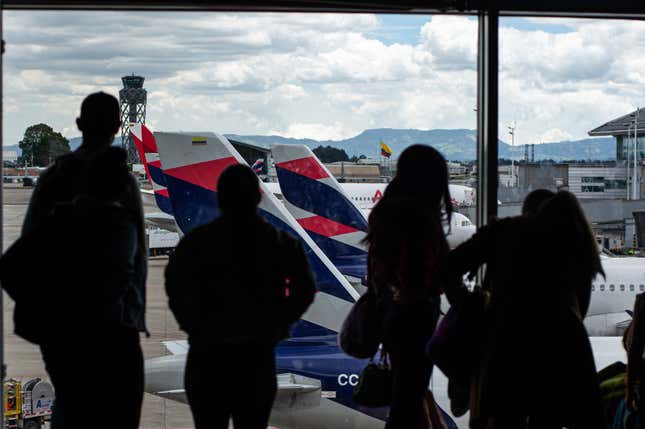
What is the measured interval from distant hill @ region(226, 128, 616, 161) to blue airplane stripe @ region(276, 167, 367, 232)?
760 centimetres

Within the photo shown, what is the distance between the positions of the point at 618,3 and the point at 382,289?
1.62 metres

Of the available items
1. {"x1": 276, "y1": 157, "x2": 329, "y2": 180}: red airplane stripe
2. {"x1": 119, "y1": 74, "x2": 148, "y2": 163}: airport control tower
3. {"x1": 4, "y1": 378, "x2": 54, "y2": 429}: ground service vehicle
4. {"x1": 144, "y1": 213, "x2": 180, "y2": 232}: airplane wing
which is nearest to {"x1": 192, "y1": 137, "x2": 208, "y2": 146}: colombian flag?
{"x1": 119, "y1": 74, "x2": 148, "y2": 163}: airport control tower

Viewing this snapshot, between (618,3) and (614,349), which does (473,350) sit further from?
(614,349)

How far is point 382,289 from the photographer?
115 inches

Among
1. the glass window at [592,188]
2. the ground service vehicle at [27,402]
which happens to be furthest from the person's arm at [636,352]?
the ground service vehicle at [27,402]

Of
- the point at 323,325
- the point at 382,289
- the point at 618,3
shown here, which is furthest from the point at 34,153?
the point at 323,325

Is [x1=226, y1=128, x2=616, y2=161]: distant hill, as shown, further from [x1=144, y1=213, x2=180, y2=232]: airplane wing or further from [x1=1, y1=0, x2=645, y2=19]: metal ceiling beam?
[x1=144, y1=213, x2=180, y2=232]: airplane wing

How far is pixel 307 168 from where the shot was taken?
1206cm

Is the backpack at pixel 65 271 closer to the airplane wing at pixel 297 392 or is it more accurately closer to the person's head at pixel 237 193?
the person's head at pixel 237 193

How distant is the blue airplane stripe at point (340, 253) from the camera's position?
38.4 feet

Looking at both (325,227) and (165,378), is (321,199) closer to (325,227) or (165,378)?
(325,227)

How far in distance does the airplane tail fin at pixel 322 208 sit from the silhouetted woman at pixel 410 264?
839cm

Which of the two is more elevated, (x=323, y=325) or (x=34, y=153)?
(x=34, y=153)

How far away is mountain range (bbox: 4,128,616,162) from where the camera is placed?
12.1 ft
